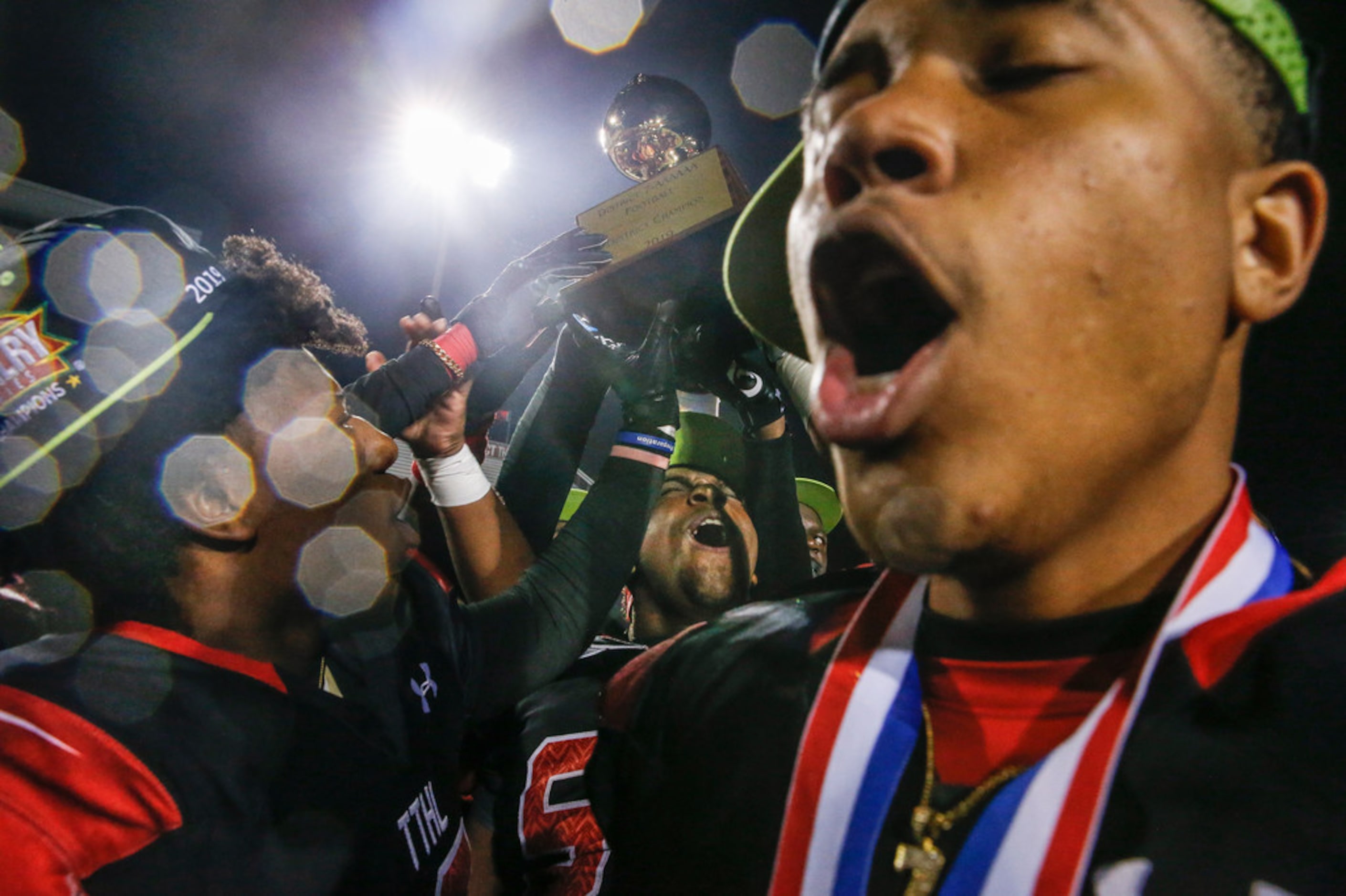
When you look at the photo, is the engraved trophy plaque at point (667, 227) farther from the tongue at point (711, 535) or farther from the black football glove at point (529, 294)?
the tongue at point (711, 535)

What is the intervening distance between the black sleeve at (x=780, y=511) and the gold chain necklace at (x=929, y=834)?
2371 millimetres

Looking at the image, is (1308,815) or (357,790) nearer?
(1308,815)

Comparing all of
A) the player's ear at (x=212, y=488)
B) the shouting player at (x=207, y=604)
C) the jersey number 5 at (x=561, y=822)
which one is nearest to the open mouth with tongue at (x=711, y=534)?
the jersey number 5 at (x=561, y=822)

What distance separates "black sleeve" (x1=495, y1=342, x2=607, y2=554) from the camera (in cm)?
349

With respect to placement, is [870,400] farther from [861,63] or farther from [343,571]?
[343,571]

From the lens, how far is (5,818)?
1.13 m

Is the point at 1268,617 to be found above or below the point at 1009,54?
below

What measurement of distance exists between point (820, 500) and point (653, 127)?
2765mm

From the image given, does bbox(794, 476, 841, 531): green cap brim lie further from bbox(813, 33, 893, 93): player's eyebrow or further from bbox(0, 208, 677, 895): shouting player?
bbox(813, 33, 893, 93): player's eyebrow

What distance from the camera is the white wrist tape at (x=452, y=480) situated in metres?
2.82

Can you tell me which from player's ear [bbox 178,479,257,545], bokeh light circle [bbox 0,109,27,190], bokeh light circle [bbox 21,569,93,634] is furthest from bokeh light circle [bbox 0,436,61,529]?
bokeh light circle [bbox 0,109,27,190]

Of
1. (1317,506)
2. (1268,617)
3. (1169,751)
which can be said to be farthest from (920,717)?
(1317,506)

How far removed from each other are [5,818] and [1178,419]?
6.07 ft

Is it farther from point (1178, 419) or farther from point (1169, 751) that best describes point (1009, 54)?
point (1169, 751)
